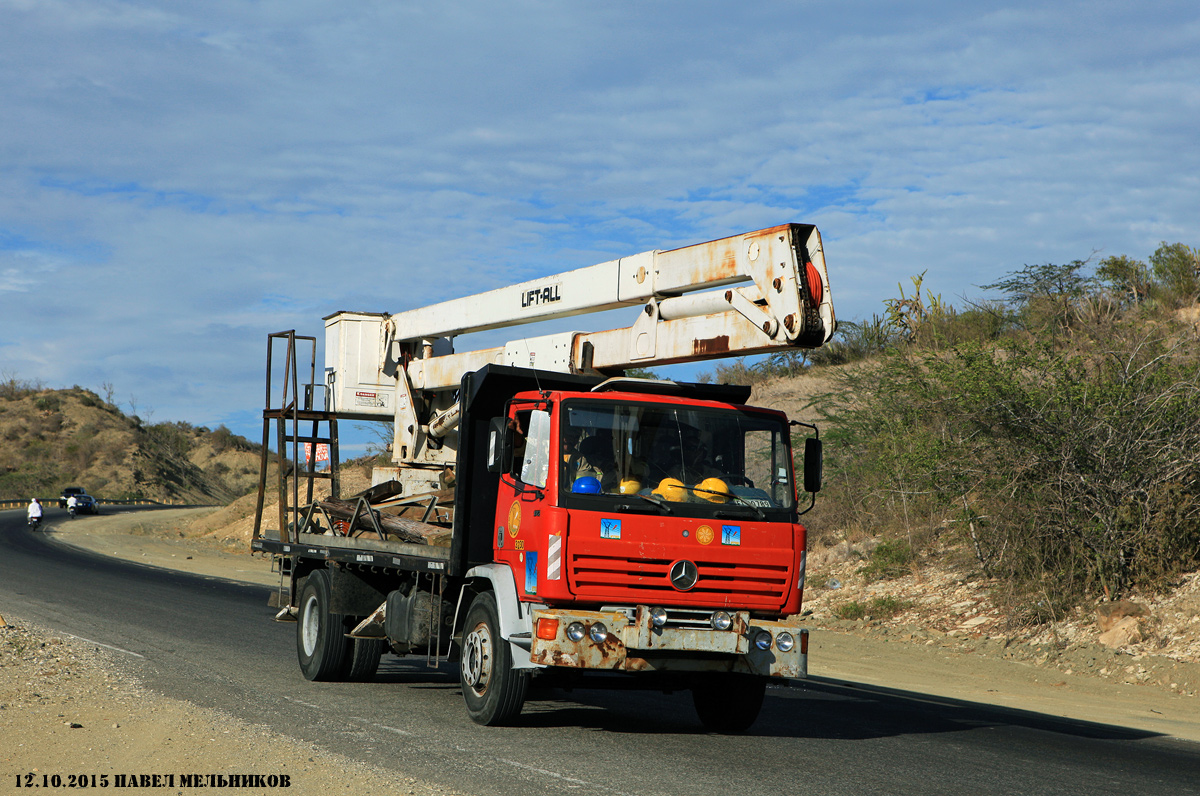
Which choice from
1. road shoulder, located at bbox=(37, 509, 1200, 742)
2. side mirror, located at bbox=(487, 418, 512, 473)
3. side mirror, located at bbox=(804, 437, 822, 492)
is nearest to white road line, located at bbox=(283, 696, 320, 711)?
side mirror, located at bbox=(487, 418, 512, 473)

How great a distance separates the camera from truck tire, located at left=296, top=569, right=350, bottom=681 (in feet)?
36.5

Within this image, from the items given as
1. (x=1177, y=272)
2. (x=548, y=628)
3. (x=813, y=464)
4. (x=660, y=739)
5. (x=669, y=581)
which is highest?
(x=1177, y=272)

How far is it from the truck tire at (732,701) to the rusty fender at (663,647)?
0.73m

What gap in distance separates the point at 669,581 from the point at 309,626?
5237 millimetres

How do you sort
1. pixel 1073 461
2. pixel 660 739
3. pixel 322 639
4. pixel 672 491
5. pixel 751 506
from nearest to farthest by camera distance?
pixel 672 491 → pixel 751 506 → pixel 660 739 → pixel 322 639 → pixel 1073 461

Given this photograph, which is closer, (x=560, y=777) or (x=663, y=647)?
(x=560, y=777)

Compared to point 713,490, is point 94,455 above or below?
above

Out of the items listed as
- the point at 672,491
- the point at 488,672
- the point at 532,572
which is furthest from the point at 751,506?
the point at 488,672

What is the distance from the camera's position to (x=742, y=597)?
27.6ft

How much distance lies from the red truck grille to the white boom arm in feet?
5.49

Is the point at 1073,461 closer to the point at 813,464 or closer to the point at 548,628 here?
the point at 813,464

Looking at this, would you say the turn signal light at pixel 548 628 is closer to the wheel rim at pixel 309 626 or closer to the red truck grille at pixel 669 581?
the red truck grille at pixel 669 581

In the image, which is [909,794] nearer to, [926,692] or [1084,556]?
[926,692]

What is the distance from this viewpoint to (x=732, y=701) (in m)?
9.24
